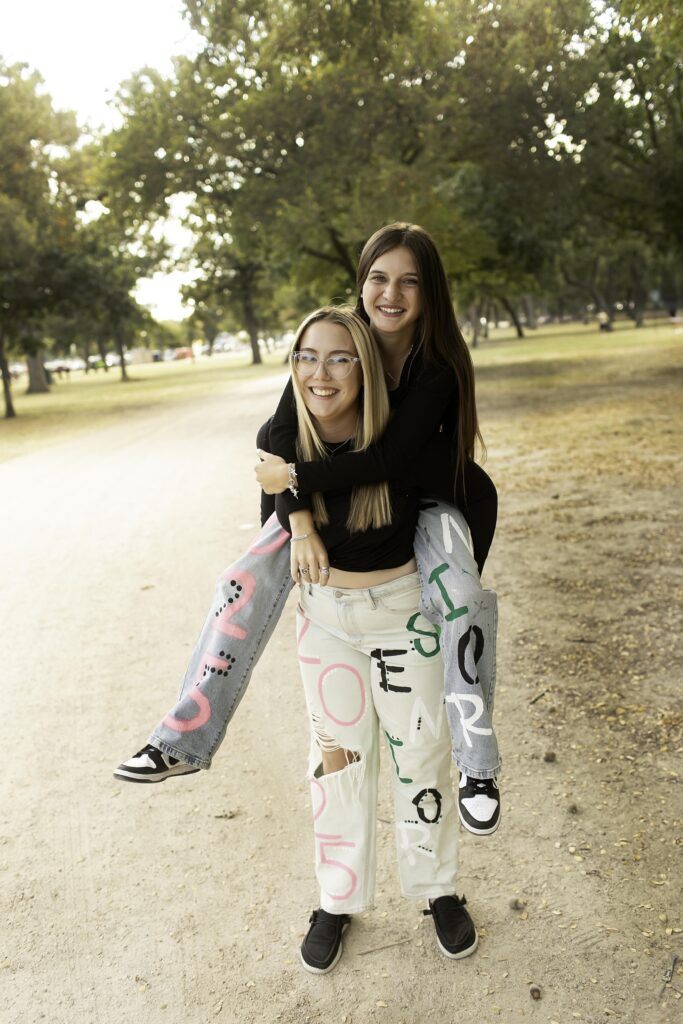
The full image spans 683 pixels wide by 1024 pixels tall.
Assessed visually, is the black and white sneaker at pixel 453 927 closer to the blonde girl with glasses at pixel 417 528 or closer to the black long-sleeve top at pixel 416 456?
the blonde girl with glasses at pixel 417 528

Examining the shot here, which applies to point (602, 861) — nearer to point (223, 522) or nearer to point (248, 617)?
point (248, 617)

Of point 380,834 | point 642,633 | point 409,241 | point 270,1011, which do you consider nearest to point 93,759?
point 380,834

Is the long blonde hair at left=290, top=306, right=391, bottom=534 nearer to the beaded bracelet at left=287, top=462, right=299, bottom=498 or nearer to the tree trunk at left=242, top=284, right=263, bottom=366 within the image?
the beaded bracelet at left=287, top=462, right=299, bottom=498

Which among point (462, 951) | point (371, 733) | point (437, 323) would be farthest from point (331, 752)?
point (437, 323)

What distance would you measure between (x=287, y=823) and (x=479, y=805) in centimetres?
136

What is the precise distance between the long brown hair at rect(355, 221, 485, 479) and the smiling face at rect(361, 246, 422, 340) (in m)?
0.02

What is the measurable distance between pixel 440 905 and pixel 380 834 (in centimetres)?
65

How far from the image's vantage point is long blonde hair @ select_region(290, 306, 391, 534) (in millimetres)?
2361

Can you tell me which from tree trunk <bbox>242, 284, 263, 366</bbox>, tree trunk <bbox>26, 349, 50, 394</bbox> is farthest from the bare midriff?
tree trunk <bbox>242, 284, 263, 366</bbox>

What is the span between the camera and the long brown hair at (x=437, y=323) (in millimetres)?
2465

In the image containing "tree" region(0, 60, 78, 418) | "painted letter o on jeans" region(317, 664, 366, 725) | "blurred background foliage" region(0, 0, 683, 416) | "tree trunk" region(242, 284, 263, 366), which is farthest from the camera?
"tree trunk" region(242, 284, 263, 366)

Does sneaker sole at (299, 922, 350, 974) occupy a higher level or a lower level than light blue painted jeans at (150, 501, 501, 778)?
lower

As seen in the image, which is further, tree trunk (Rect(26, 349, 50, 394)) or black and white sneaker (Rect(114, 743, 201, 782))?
tree trunk (Rect(26, 349, 50, 394))

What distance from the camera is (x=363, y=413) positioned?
7.89 ft
